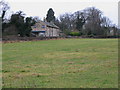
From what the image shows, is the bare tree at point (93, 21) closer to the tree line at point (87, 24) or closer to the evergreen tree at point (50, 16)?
the tree line at point (87, 24)

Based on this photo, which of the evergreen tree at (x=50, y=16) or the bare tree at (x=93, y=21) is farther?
the evergreen tree at (x=50, y=16)

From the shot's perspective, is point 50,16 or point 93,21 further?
point 50,16

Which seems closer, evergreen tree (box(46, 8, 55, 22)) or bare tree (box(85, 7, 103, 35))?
bare tree (box(85, 7, 103, 35))

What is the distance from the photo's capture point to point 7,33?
5278cm

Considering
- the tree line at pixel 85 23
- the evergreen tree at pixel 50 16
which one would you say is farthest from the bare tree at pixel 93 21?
the evergreen tree at pixel 50 16

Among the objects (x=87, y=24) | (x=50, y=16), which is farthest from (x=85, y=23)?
(x=50, y=16)

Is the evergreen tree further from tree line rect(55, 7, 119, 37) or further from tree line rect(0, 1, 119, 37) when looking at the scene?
tree line rect(55, 7, 119, 37)

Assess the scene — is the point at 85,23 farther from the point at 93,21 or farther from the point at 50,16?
the point at 50,16

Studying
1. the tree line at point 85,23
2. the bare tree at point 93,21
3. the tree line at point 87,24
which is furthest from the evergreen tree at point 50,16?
the bare tree at point 93,21

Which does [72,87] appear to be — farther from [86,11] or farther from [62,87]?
[86,11]

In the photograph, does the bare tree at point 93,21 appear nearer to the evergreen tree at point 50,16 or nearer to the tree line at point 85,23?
the tree line at point 85,23

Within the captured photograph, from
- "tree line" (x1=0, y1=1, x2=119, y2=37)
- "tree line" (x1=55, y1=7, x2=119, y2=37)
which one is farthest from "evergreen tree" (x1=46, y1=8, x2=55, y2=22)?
"tree line" (x1=55, y1=7, x2=119, y2=37)

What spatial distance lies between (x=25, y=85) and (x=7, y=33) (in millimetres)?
48152

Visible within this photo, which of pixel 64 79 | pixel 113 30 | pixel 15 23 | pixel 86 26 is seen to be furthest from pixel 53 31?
pixel 64 79
